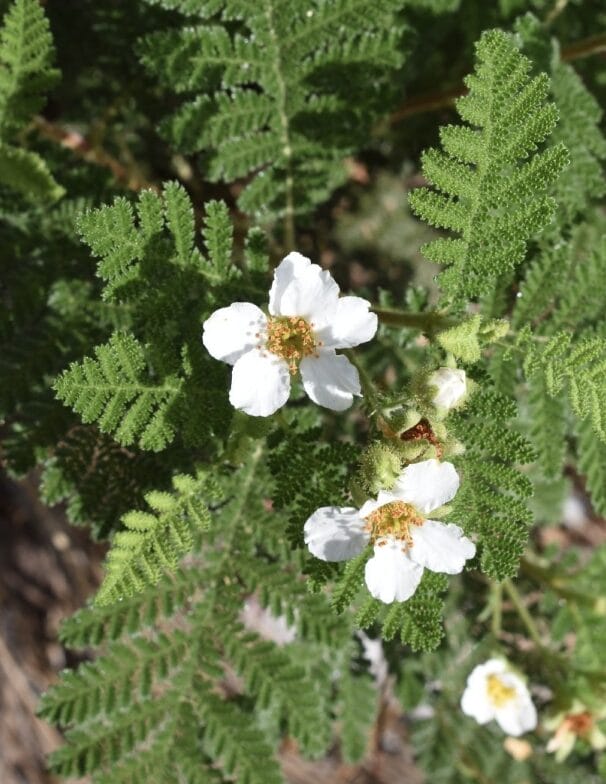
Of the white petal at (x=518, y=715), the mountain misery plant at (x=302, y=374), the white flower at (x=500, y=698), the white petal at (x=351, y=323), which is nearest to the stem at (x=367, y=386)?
the mountain misery plant at (x=302, y=374)

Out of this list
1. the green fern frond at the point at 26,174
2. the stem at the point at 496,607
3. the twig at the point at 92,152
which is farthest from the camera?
the twig at the point at 92,152

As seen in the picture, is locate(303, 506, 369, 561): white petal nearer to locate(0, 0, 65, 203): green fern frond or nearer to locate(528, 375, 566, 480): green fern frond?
locate(528, 375, 566, 480): green fern frond

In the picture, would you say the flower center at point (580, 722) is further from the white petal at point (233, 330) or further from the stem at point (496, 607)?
the white petal at point (233, 330)

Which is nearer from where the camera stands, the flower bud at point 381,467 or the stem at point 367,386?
the flower bud at point 381,467

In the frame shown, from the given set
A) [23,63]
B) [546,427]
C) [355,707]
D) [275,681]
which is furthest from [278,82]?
[355,707]

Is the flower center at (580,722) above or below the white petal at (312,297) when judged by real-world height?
below

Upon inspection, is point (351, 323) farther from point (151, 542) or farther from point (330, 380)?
point (151, 542)
